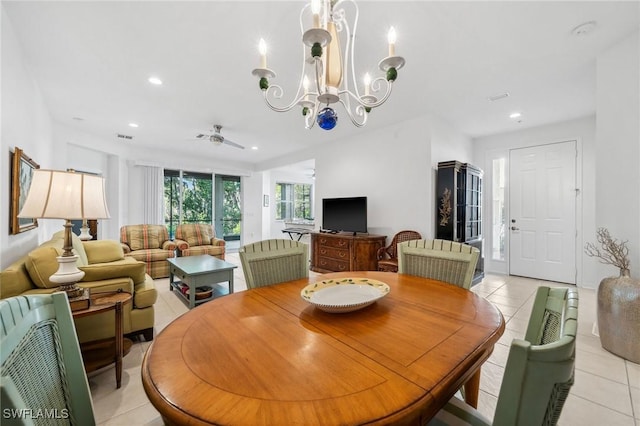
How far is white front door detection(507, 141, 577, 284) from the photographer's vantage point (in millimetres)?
4160

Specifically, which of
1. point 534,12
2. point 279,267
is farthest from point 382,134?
point 279,267

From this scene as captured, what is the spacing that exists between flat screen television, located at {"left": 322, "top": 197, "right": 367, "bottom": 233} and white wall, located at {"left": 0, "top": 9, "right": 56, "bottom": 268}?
3831 millimetres

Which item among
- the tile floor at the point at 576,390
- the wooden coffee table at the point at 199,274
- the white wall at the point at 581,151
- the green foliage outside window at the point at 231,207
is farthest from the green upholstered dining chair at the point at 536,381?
the green foliage outside window at the point at 231,207

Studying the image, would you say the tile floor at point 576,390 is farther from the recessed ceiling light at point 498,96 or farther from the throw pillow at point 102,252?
the recessed ceiling light at point 498,96

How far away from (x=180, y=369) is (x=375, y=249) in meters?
3.66

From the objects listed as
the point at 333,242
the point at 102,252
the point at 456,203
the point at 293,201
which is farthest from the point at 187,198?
the point at 456,203

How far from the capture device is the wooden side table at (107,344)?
5.70 feet

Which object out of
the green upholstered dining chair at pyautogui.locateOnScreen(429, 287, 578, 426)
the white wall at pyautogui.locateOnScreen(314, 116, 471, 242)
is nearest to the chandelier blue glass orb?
the green upholstered dining chair at pyautogui.locateOnScreen(429, 287, 578, 426)

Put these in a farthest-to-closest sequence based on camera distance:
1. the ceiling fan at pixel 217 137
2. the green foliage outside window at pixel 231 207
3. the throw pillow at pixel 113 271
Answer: the green foliage outside window at pixel 231 207 → the ceiling fan at pixel 217 137 → the throw pillow at pixel 113 271

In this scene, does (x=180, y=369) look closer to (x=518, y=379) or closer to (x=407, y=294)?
(x=518, y=379)

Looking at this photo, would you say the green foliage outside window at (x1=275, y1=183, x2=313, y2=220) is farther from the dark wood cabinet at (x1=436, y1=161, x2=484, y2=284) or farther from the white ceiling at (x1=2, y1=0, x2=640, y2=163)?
the dark wood cabinet at (x1=436, y1=161, x2=484, y2=284)

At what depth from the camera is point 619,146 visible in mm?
2268

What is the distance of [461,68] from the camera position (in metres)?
2.63

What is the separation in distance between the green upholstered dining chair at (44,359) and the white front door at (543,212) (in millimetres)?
5621
